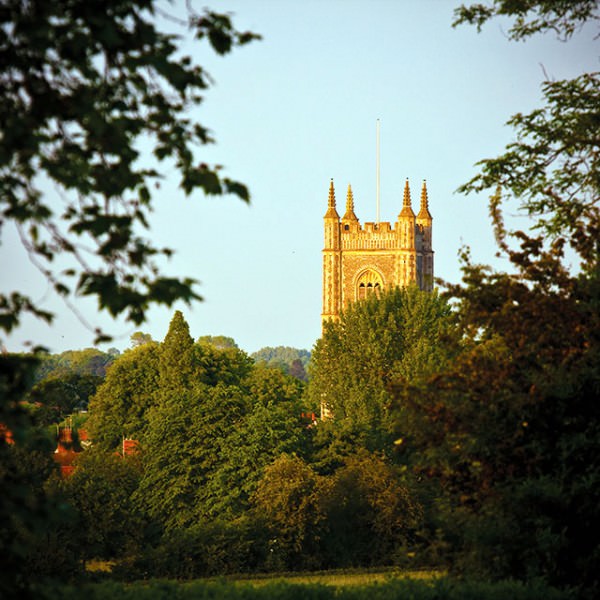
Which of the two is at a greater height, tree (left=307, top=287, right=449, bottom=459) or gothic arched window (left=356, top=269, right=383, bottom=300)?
gothic arched window (left=356, top=269, right=383, bottom=300)

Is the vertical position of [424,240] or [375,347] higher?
[424,240]

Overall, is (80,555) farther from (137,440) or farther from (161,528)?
(137,440)

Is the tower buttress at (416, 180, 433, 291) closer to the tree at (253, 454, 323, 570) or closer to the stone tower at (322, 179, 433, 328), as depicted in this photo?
the stone tower at (322, 179, 433, 328)

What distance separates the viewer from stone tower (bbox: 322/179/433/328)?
120375 mm

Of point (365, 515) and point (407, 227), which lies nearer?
point (365, 515)

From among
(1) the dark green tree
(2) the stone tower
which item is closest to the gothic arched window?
(2) the stone tower

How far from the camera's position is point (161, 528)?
50719mm

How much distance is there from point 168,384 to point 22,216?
6891 cm

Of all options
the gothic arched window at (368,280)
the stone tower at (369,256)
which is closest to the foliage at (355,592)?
the stone tower at (369,256)

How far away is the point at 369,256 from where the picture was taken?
12175 cm

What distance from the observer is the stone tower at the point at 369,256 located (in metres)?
120

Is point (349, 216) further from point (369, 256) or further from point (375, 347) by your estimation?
point (375, 347)

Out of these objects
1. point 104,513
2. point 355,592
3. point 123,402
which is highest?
point 123,402

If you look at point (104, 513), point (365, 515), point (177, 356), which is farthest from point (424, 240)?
point (104, 513)
